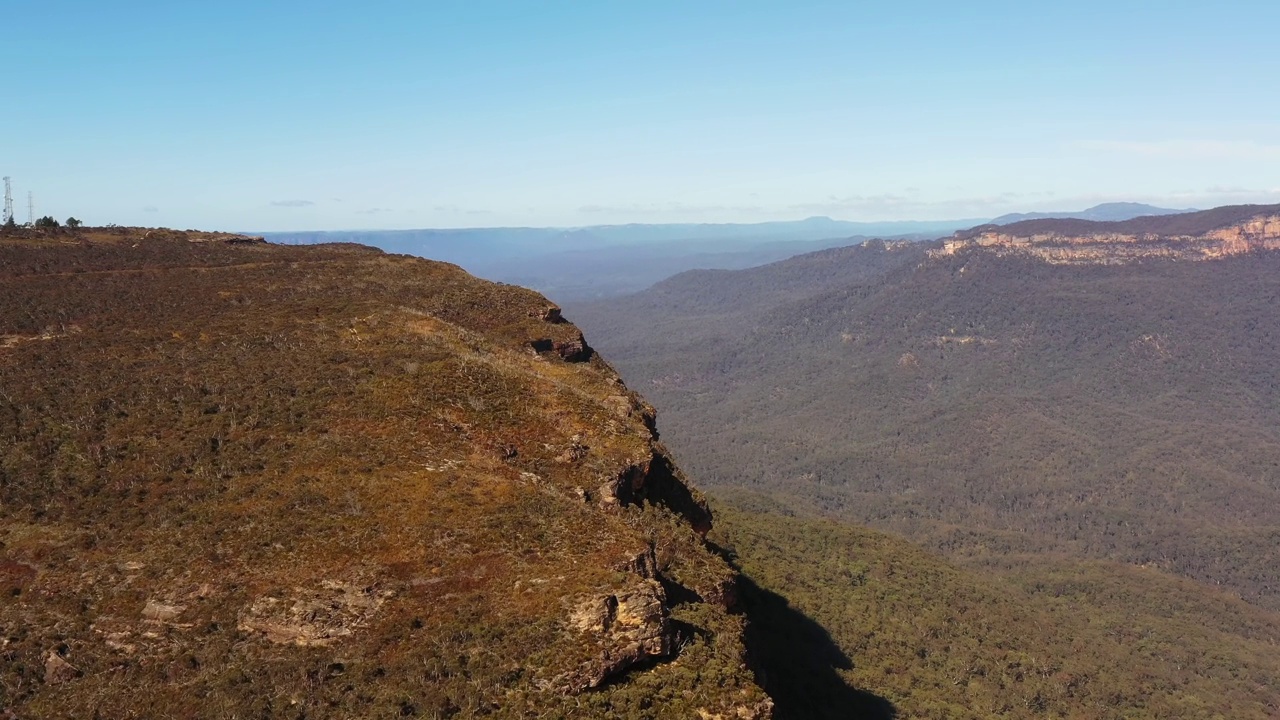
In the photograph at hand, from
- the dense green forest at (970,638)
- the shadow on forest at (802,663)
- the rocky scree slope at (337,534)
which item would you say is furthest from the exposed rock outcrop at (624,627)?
the dense green forest at (970,638)

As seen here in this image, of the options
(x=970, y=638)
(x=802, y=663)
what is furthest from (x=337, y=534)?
(x=970, y=638)

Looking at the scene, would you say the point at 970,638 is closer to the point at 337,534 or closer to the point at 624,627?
the point at 624,627

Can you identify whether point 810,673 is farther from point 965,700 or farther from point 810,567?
point 810,567

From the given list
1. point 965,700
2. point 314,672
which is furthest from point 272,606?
point 965,700

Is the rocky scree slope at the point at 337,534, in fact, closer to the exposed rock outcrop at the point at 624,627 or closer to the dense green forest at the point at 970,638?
the exposed rock outcrop at the point at 624,627

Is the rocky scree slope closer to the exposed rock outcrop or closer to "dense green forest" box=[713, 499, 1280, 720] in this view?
the exposed rock outcrop

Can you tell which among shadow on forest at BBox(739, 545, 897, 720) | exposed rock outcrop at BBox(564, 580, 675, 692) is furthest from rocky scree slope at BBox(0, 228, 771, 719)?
shadow on forest at BBox(739, 545, 897, 720)
